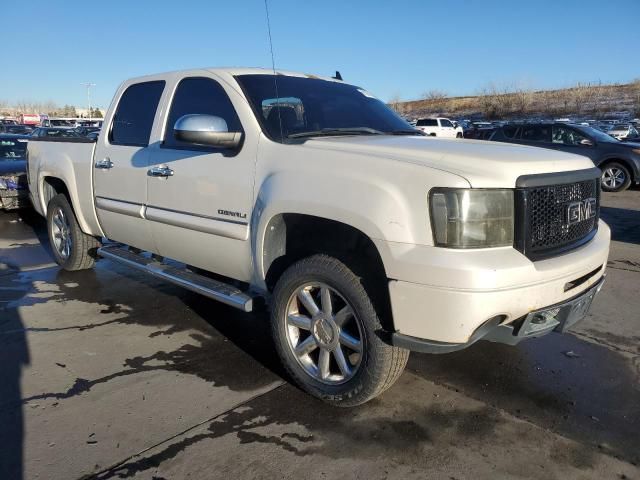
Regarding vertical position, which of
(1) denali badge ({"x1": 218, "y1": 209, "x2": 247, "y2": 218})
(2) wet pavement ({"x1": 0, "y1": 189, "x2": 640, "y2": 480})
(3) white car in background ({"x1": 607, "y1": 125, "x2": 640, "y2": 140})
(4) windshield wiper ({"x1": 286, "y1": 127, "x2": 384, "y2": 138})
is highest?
(4) windshield wiper ({"x1": 286, "y1": 127, "x2": 384, "y2": 138})

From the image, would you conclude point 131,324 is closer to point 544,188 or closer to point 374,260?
point 374,260

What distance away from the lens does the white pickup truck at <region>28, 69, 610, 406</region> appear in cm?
259

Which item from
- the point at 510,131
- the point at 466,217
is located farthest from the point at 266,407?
the point at 510,131

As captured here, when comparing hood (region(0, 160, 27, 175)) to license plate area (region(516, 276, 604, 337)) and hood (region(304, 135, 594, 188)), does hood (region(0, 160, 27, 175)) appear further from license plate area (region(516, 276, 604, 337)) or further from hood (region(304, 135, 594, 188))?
license plate area (region(516, 276, 604, 337))

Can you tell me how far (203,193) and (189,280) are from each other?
680mm

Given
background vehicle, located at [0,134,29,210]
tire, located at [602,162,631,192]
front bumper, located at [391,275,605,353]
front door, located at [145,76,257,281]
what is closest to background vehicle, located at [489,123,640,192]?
tire, located at [602,162,631,192]

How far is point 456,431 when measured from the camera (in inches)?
115

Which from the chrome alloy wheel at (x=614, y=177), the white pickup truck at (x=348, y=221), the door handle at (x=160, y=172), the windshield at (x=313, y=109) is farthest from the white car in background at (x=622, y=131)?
the door handle at (x=160, y=172)

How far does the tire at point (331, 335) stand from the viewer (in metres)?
2.91

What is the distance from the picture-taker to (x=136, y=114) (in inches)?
185

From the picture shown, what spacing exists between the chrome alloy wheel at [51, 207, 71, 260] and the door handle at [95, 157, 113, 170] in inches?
49.8

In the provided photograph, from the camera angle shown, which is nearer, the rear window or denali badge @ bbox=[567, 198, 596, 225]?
denali badge @ bbox=[567, 198, 596, 225]

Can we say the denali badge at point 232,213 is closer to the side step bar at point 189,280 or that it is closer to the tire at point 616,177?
the side step bar at point 189,280

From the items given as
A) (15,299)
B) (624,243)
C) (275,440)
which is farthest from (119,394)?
(624,243)
